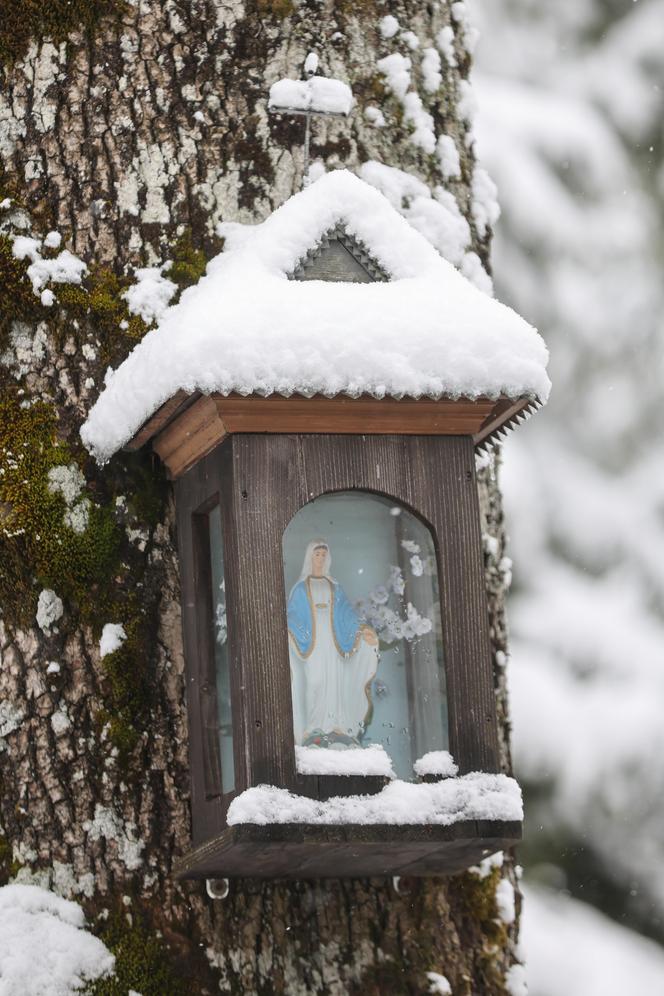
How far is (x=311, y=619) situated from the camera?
2441 millimetres

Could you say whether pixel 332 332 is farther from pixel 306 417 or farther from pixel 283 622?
pixel 283 622

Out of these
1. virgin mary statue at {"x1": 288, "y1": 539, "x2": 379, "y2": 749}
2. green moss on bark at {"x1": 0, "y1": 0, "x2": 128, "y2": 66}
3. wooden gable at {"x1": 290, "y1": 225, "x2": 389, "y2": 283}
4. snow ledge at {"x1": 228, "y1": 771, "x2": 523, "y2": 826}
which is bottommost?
snow ledge at {"x1": 228, "y1": 771, "x2": 523, "y2": 826}

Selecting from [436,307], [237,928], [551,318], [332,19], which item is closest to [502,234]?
[551,318]

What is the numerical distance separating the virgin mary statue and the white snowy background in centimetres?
381

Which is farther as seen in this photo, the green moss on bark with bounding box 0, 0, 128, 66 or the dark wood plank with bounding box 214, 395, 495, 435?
the green moss on bark with bounding box 0, 0, 128, 66

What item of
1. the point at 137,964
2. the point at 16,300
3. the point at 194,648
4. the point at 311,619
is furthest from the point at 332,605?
the point at 16,300

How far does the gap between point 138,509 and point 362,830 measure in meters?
0.78

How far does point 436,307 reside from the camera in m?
2.51

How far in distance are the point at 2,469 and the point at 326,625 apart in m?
0.71

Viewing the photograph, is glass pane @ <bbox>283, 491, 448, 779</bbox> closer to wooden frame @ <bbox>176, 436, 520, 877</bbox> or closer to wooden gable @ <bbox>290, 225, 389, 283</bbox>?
wooden frame @ <bbox>176, 436, 520, 877</bbox>

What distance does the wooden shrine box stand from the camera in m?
2.33

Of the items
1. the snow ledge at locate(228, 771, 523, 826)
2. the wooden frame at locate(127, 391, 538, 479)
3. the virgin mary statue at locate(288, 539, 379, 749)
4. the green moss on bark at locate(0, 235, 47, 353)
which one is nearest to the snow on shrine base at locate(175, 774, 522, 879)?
the snow ledge at locate(228, 771, 523, 826)

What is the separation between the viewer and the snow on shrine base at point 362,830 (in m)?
2.25

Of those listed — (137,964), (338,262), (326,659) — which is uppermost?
(338,262)
